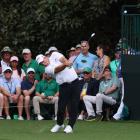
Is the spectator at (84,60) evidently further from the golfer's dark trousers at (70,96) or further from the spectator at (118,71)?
the golfer's dark trousers at (70,96)

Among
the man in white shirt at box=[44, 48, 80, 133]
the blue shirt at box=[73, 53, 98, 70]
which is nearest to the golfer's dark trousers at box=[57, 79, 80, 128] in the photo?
the man in white shirt at box=[44, 48, 80, 133]

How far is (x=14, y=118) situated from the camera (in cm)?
1886

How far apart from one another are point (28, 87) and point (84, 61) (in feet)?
5.43

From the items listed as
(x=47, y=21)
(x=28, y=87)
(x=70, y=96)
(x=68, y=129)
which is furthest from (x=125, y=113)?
(x=70, y=96)

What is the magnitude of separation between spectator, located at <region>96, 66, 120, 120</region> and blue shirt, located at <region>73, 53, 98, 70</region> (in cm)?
61

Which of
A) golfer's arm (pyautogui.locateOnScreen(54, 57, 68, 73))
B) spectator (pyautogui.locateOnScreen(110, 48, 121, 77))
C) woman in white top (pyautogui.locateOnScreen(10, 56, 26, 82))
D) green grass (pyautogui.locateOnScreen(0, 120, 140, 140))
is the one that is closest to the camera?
green grass (pyautogui.locateOnScreen(0, 120, 140, 140))

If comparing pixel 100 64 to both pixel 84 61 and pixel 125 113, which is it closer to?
pixel 84 61

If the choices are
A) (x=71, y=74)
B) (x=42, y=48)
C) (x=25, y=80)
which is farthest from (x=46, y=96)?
(x=71, y=74)

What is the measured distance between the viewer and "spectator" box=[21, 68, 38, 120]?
18.6 meters

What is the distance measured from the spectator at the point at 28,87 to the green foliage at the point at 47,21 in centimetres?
186

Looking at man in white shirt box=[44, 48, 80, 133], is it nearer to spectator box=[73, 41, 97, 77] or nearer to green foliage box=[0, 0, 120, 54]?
spectator box=[73, 41, 97, 77]

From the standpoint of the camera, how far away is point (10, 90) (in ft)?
61.9

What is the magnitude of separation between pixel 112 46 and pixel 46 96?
10.9 feet

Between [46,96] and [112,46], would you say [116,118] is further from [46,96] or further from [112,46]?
[112,46]
